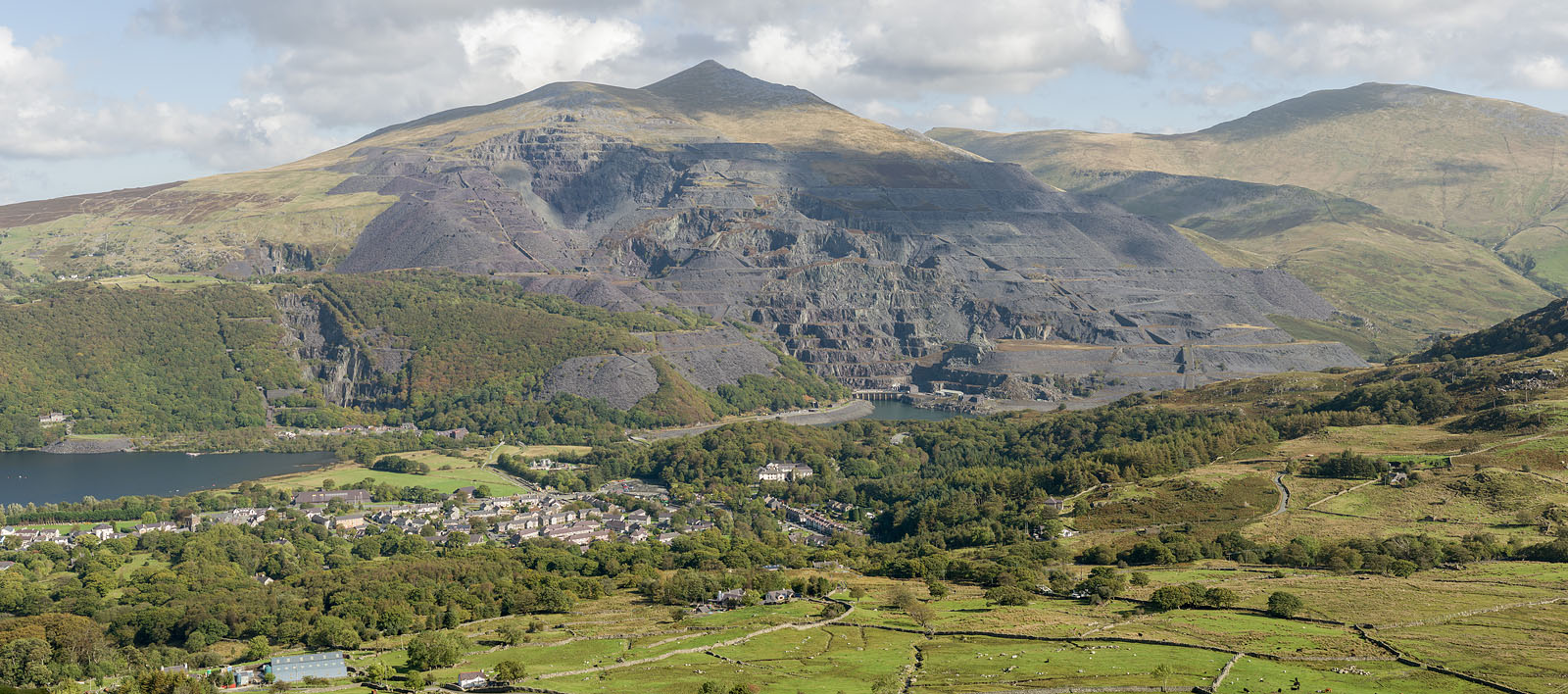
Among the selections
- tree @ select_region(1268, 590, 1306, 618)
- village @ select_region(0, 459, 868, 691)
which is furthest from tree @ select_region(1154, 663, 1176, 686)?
village @ select_region(0, 459, 868, 691)

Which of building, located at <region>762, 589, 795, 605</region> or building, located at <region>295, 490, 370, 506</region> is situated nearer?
building, located at <region>762, 589, 795, 605</region>

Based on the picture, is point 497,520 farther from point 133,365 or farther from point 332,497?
point 133,365

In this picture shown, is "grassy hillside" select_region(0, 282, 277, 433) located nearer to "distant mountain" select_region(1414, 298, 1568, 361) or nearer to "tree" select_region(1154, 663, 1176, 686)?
"distant mountain" select_region(1414, 298, 1568, 361)

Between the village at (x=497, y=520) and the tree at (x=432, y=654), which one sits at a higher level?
the tree at (x=432, y=654)

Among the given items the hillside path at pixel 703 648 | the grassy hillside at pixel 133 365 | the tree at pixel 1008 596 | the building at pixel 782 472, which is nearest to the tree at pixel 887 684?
the hillside path at pixel 703 648

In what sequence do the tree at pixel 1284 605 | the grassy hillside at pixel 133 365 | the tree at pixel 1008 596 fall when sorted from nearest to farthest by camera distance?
the tree at pixel 1284 605 < the tree at pixel 1008 596 < the grassy hillside at pixel 133 365

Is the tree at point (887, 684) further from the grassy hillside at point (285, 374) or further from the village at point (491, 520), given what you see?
the grassy hillside at point (285, 374)
